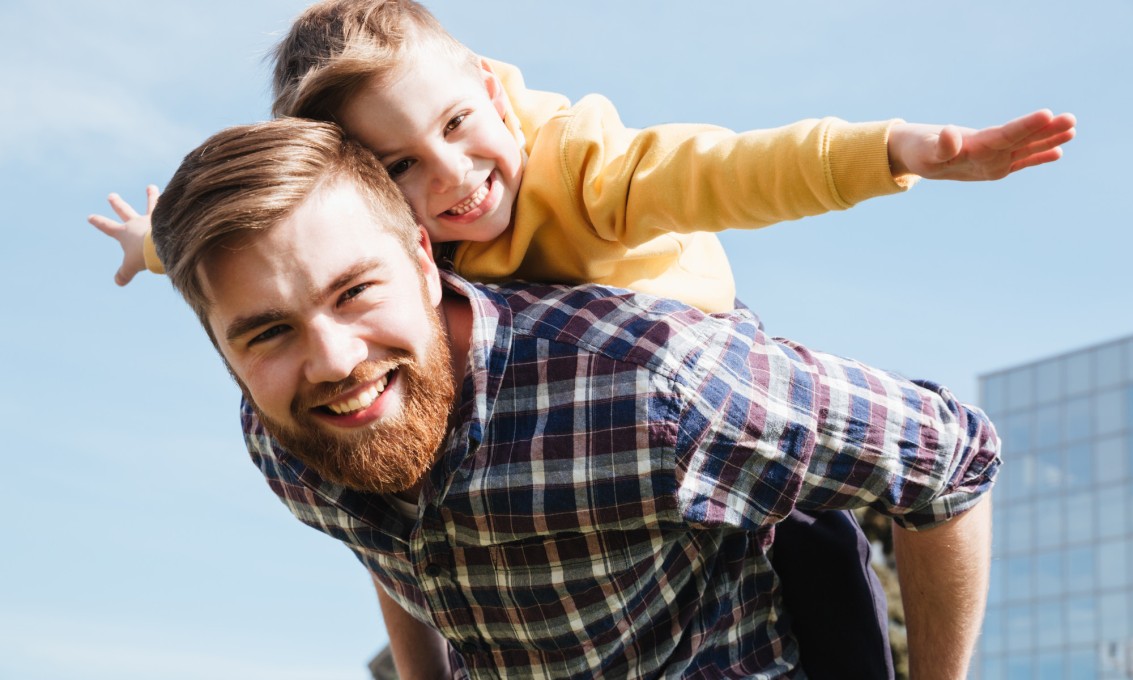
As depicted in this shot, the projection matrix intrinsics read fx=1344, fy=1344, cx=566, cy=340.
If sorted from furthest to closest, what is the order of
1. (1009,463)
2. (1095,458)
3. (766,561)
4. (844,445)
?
(1009,463) < (1095,458) < (766,561) < (844,445)

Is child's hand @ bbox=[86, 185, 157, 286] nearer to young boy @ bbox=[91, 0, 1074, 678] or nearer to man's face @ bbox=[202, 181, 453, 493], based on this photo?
young boy @ bbox=[91, 0, 1074, 678]

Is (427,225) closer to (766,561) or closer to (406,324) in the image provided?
(406,324)

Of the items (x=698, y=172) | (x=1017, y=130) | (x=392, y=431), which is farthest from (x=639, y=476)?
(x=1017, y=130)

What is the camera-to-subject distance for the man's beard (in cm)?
280

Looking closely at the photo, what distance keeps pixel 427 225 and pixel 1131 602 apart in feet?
117

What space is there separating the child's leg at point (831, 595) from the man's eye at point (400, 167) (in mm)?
1181

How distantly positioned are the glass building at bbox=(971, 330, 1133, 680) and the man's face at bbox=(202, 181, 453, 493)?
3455 centimetres

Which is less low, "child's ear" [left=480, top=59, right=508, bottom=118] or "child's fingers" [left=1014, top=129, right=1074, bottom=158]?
"child's ear" [left=480, top=59, right=508, bottom=118]

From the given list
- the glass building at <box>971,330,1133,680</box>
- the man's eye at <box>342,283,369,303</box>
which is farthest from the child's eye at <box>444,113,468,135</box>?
the glass building at <box>971,330,1133,680</box>

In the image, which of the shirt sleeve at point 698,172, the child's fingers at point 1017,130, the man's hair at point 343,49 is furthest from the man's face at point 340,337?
the child's fingers at point 1017,130

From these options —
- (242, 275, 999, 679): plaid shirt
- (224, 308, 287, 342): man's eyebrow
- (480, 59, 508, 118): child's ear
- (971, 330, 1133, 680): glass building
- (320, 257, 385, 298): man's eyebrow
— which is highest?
(480, 59, 508, 118): child's ear

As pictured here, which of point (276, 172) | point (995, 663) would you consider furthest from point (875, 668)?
point (995, 663)

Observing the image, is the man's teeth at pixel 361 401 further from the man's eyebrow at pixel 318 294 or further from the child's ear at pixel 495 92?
the child's ear at pixel 495 92

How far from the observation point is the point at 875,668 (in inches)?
121
